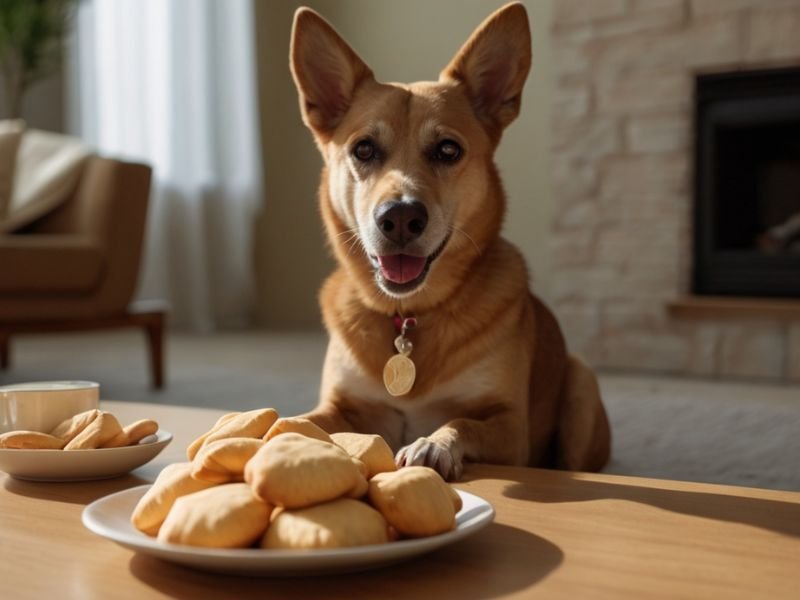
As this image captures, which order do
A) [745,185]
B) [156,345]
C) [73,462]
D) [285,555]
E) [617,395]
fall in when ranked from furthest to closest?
1. [745,185]
2. [156,345]
3. [617,395]
4. [73,462]
5. [285,555]

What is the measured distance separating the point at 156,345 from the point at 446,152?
2.10 metres

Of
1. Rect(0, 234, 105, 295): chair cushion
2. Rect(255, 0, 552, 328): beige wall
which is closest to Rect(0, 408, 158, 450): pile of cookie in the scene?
Rect(0, 234, 105, 295): chair cushion

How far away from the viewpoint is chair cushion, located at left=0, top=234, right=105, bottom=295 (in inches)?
118

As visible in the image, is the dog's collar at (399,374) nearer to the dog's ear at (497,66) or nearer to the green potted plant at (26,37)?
the dog's ear at (497,66)

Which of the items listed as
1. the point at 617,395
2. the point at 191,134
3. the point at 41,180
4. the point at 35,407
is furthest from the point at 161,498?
the point at 191,134

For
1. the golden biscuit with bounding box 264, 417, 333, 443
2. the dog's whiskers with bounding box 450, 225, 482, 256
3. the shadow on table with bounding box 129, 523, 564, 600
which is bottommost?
the shadow on table with bounding box 129, 523, 564, 600

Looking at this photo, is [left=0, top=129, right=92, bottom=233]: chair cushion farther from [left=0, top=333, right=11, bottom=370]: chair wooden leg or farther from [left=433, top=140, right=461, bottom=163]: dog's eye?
[left=433, top=140, right=461, bottom=163]: dog's eye

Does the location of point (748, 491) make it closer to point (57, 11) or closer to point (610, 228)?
point (610, 228)

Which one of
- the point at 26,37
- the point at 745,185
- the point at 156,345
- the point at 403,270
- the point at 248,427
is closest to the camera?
the point at 248,427

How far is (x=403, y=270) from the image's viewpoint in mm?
1364

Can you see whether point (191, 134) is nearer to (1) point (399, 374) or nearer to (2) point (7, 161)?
(2) point (7, 161)

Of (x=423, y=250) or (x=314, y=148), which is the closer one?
(x=423, y=250)

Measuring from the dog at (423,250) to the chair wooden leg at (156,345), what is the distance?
5.85ft

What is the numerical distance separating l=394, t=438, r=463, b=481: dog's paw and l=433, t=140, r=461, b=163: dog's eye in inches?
19.9
